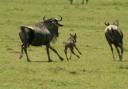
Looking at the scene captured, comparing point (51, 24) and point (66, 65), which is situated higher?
point (51, 24)

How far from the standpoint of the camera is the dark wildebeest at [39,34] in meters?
19.2

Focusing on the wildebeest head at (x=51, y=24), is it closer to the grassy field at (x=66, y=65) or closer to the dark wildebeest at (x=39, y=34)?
the dark wildebeest at (x=39, y=34)

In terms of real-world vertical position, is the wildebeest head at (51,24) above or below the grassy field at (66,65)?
above

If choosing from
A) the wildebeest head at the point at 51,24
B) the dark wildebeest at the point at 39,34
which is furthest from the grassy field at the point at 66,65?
the wildebeest head at the point at 51,24

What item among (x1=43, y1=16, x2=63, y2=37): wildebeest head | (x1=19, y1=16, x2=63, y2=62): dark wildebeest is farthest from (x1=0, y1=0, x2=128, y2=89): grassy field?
(x1=43, y1=16, x2=63, y2=37): wildebeest head

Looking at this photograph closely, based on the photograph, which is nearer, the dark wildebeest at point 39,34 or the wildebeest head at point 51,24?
the dark wildebeest at point 39,34

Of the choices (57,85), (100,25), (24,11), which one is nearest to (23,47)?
(57,85)

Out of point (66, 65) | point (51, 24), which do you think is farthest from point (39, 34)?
point (66, 65)

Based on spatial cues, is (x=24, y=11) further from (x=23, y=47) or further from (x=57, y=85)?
(x=57, y=85)

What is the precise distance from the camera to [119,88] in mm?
Result: 13953

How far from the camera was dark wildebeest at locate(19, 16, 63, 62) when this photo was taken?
19234 mm

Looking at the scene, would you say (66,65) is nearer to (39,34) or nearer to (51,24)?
(39,34)

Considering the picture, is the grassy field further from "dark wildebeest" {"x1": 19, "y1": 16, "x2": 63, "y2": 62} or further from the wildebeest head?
the wildebeest head

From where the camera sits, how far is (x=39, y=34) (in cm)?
1961
